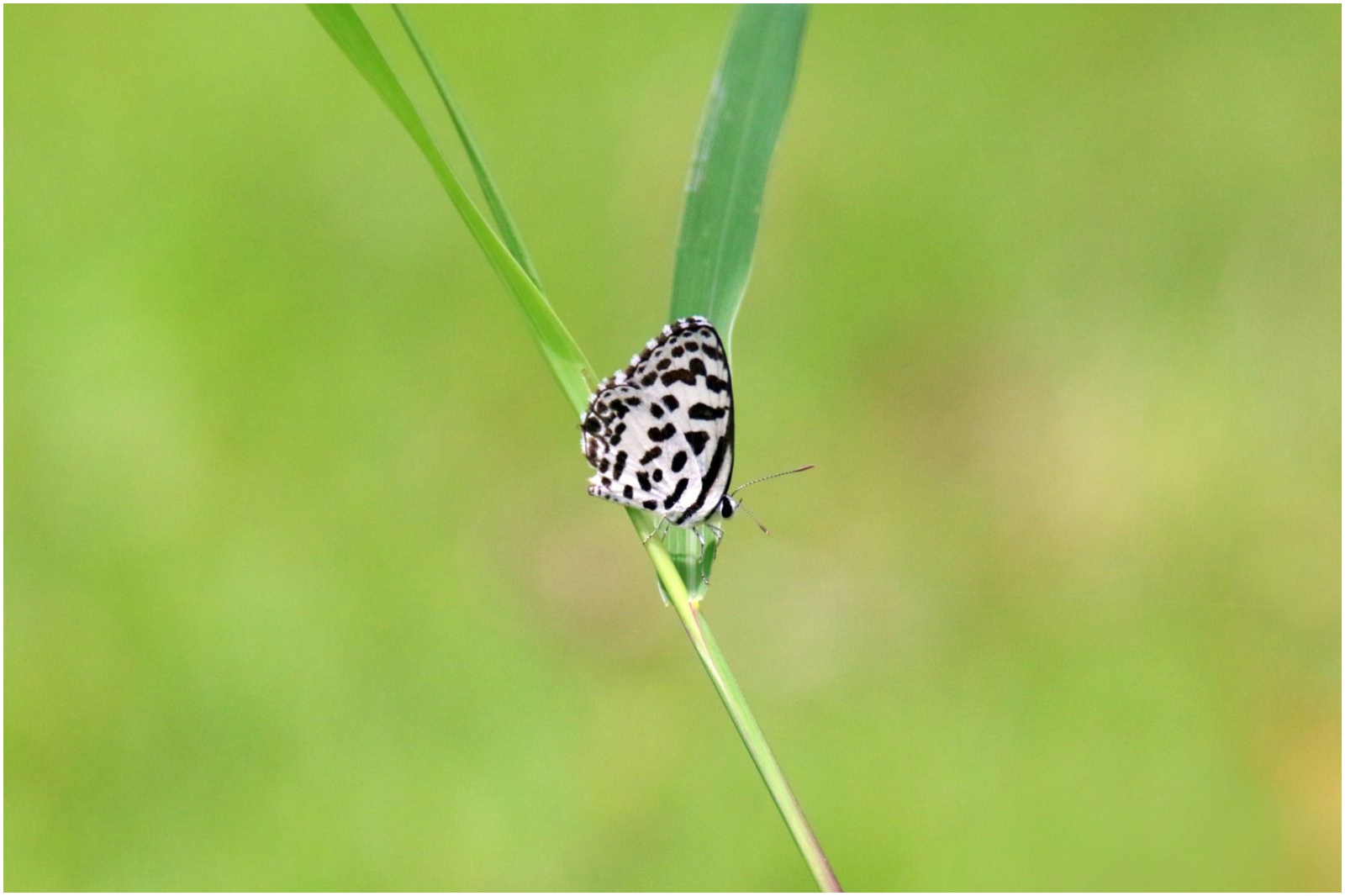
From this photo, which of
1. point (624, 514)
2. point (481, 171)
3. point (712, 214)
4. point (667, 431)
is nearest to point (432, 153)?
point (481, 171)

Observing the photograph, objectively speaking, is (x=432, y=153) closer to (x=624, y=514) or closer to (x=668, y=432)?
(x=668, y=432)

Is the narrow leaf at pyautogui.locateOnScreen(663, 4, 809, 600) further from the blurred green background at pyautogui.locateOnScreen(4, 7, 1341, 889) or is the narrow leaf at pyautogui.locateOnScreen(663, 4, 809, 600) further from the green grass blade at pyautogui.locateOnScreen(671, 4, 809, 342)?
the blurred green background at pyautogui.locateOnScreen(4, 7, 1341, 889)

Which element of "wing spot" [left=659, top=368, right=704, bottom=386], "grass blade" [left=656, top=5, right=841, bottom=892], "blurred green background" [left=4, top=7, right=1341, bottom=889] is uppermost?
"grass blade" [left=656, top=5, right=841, bottom=892]

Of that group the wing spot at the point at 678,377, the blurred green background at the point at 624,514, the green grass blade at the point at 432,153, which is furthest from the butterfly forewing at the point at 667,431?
the blurred green background at the point at 624,514

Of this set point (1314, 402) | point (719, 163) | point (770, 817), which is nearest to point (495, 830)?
point (770, 817)

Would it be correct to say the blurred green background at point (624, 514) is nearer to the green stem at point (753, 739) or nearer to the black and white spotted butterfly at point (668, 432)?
the black and white spotted butterfly at point (668, 432)

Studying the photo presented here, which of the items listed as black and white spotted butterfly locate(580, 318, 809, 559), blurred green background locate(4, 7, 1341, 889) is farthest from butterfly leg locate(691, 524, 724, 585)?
blurred green background locate(4, 7, 1341, 889)

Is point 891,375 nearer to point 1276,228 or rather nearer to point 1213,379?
point 1213,379
